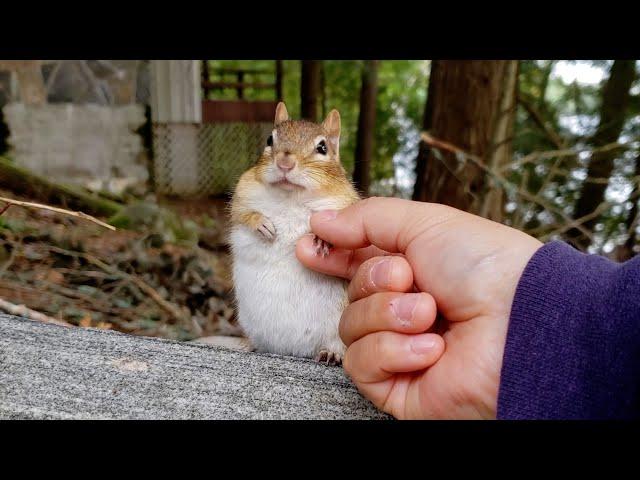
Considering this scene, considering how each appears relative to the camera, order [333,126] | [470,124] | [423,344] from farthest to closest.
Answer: [470,124] < [333,126] < [423,344]

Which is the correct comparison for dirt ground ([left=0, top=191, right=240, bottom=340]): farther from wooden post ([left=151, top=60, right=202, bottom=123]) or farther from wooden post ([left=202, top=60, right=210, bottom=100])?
wooden post ([left=202, top=60, right=210, bottom=100])

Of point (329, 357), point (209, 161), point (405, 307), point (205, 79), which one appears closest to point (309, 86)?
point (209, 161)

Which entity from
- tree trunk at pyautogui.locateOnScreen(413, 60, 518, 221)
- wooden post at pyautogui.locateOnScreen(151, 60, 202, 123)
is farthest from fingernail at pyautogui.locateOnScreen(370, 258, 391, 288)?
wooden post at pyautogui.locateOnScreen(151, 60, 202, 123)

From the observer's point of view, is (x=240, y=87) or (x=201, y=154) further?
(x=240, y=87)

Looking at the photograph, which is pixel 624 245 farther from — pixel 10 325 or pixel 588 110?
pixel 10 325

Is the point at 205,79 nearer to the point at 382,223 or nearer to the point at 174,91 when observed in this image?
the point at 174,91

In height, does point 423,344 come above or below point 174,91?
below

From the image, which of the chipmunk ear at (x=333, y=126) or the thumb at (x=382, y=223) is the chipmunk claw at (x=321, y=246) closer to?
the thumb at (x=382, y=223)
